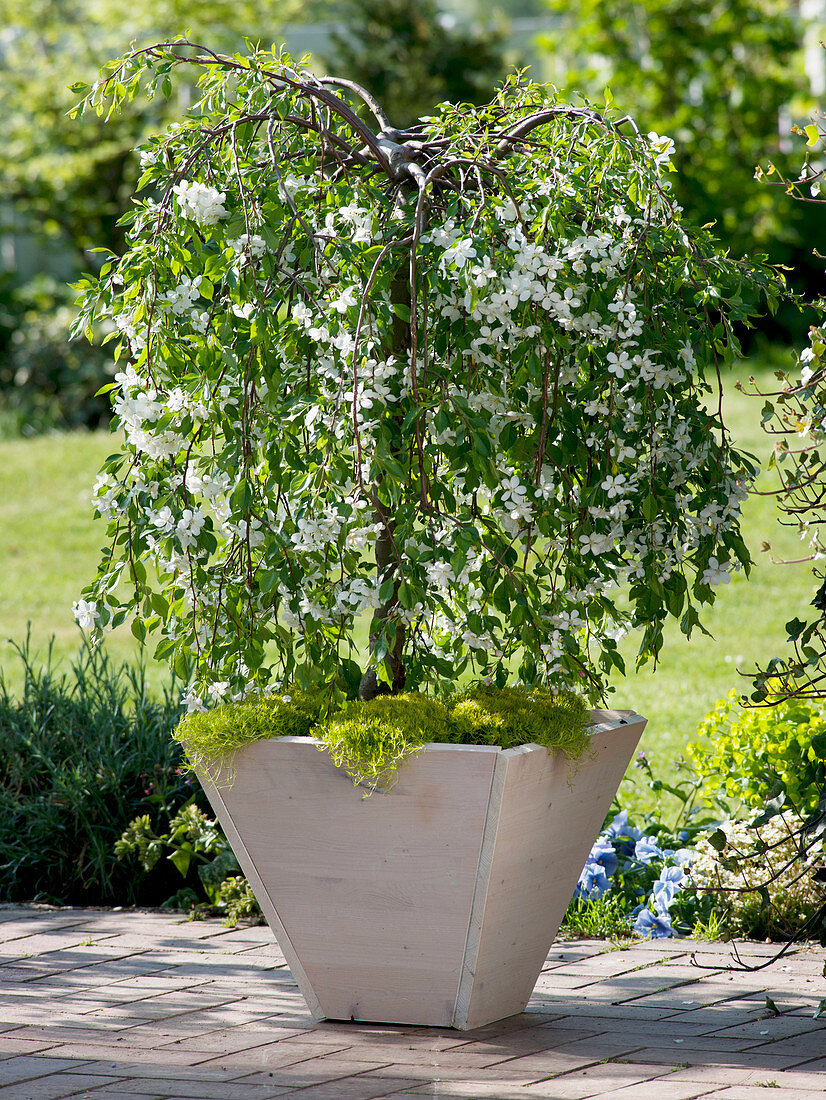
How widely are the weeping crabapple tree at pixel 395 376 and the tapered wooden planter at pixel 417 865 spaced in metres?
0.21

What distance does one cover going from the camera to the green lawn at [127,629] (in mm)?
5125

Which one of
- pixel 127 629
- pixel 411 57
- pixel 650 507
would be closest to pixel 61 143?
pixel 411 57

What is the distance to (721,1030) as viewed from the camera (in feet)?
8.53

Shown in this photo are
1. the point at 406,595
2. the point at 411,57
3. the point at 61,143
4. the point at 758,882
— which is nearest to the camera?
the point at 406,595

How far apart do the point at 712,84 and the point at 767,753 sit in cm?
877

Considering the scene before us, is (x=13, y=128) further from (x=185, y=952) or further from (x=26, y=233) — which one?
(x=185, y=952)

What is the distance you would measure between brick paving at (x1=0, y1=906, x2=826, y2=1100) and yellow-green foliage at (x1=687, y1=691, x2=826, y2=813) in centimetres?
39

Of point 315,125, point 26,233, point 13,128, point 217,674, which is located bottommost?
point 217,674

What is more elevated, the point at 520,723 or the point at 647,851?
the point at 520,723

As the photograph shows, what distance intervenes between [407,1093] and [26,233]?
11.7 meters

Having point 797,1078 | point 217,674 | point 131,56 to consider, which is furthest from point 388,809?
point 131,56

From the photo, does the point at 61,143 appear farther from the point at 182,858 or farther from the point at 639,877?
the point at 639,877

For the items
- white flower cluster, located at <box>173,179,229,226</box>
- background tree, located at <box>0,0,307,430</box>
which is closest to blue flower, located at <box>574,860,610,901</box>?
white flower cluster, located at <box>173,179,229,226</box>

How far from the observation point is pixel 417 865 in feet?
8.27
